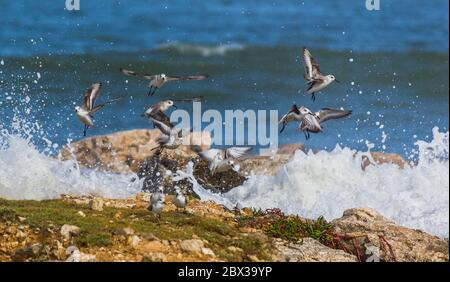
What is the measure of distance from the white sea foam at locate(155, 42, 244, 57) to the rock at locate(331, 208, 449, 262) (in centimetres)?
1111

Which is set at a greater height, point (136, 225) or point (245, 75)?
point (245, 75)

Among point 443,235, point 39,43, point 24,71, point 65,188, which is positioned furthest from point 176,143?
point 39,43

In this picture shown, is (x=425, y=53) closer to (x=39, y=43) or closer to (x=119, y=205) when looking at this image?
(x=39, y=43)

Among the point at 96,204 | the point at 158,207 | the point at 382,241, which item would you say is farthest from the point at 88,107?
the point at 382,241

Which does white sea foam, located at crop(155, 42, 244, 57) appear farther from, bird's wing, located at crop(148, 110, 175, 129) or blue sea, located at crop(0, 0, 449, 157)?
bird's wing, located at crop(148, 110, 175, 129)

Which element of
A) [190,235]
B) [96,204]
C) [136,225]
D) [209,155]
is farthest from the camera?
[209,155]

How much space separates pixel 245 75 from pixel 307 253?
1053 cm

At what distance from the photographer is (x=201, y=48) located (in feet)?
65.5

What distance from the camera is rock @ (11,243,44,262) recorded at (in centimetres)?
764

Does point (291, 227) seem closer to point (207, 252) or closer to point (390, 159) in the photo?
point (207, 252)

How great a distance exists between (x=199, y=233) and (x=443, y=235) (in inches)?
125

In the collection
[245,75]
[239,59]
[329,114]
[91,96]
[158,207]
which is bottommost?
[158,207]

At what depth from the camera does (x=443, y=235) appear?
415 inches
